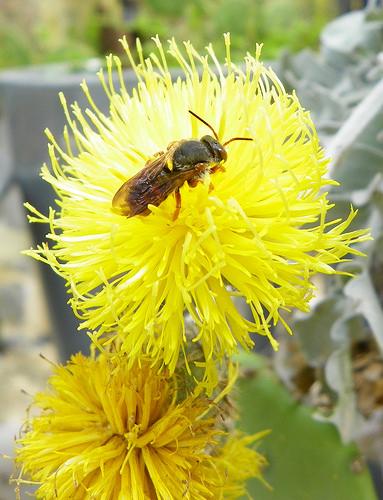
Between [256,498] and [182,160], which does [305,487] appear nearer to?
[256,498]

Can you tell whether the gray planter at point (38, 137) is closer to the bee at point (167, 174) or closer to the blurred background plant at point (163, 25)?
the blurred background plant at point (163, 25)

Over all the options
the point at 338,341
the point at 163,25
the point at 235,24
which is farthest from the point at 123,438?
the point at 163,25

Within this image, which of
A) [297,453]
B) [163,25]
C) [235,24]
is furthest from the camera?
[163,25]

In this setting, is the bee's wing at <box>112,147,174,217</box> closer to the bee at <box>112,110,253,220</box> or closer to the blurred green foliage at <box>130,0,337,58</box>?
the bee at <box>112,110,253,220</box>

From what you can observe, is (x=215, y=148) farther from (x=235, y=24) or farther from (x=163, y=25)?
(x=163, y=25)

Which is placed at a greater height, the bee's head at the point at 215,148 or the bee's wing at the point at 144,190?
the bee's head at the point at 215,148

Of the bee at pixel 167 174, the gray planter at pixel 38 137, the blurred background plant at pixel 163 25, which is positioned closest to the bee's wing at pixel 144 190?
the bee at pixel 167 174
